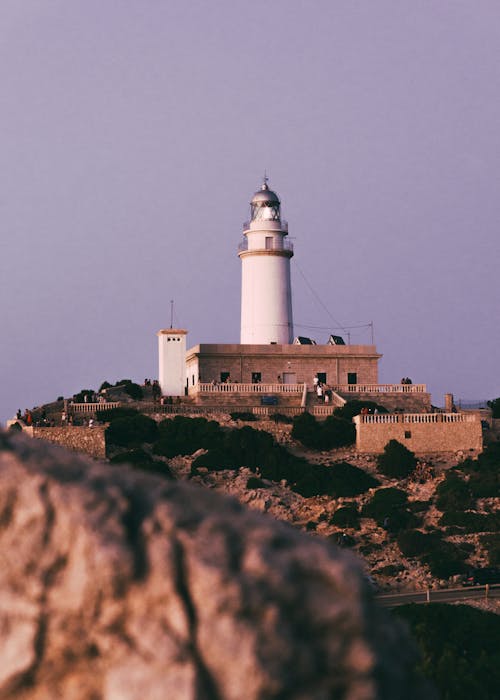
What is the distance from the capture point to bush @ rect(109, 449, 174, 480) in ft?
130

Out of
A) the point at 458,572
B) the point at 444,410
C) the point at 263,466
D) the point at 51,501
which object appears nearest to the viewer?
the point at 51,501

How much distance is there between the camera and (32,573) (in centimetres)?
410

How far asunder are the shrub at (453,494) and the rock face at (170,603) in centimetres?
3503

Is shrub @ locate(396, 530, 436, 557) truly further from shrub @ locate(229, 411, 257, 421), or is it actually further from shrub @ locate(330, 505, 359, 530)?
shrub @ locate(229, 411, 257, 421)

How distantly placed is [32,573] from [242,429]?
130ft

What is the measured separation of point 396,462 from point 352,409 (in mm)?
4941

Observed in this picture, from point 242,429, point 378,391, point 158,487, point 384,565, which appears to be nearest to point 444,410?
point 378,391

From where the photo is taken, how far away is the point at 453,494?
3891 cm

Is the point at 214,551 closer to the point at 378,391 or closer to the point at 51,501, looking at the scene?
the point at 51,501

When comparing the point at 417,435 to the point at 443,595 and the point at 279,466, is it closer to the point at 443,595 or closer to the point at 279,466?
the point at 279,466

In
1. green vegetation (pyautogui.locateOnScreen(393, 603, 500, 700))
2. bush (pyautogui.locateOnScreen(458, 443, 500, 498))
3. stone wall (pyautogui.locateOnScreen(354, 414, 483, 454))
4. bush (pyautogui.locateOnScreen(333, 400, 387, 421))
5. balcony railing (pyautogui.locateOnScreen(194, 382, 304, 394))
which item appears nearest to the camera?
green vegetation (pyautogui.locateOnScreen(393, 603, 500, 700))

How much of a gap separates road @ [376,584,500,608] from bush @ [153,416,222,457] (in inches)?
499

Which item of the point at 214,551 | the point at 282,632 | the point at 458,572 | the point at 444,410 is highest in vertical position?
the point at 444,410

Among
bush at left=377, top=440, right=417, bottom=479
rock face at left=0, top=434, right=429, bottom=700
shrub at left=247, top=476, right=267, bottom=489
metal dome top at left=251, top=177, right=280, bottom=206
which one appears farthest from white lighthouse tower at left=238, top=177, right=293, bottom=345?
rock face at left=0, top=434, right=429, bottom=700
